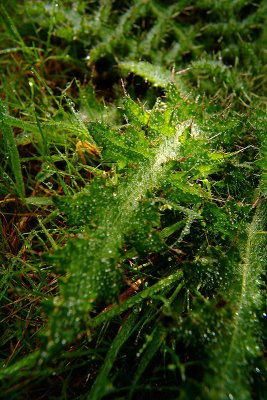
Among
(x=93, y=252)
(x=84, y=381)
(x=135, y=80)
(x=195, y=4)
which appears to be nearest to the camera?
(x=93, y=252)

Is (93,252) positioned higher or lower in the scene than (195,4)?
lower

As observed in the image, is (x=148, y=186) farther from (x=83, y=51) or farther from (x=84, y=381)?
(x=83, y=51)

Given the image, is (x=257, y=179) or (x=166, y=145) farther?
(x=257, y=179)

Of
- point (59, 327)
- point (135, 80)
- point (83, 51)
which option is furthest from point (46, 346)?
point (83, 51)

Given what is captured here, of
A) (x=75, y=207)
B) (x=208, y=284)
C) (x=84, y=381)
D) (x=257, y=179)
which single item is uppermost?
(x=75, y=207)

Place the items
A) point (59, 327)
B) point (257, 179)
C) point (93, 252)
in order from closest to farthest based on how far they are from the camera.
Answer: point (59, 327)
point (93, 252)
point (257, 179)

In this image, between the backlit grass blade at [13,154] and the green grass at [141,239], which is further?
the backlit grass blade at [13,154]

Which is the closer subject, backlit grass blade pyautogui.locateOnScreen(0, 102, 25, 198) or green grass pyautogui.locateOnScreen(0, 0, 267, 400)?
green grass pyautogui.locateOnScreen(0, 0, 267, 400)

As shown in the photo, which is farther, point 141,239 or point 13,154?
point 13,154
